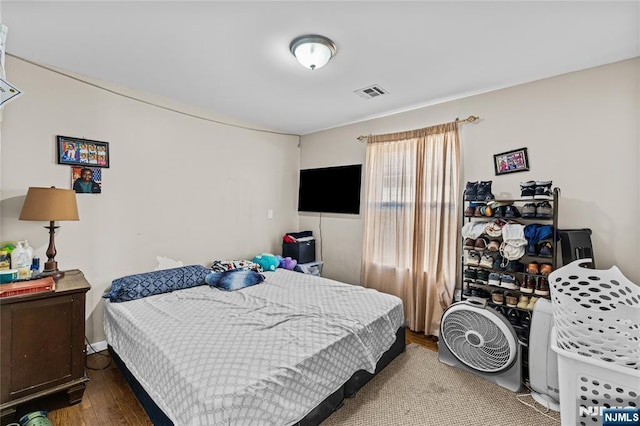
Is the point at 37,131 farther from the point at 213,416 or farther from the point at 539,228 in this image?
the point at 539,228

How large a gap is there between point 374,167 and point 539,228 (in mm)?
1825

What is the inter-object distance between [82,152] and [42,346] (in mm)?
1587

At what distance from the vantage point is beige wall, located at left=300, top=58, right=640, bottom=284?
2119mm

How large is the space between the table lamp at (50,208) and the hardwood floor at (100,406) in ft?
2.77

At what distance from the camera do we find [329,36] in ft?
6.28

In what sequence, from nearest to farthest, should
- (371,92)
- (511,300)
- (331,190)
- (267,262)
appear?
(511,300)
(371,92)
(267,262)
(331,190)

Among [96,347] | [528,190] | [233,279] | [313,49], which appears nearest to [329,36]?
[313,49]

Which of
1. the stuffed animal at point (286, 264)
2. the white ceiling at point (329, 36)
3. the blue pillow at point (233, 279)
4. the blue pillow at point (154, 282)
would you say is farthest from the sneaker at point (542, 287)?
the blue pillow at point (154, 282)

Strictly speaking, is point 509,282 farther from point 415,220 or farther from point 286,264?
point 286,264

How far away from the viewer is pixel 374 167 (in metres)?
3.56

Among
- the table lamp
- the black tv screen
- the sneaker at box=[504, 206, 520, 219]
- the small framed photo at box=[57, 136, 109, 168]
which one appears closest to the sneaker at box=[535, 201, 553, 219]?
the sneaker at box=[504, 206, 520, 219]

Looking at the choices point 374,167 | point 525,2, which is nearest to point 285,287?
point 374,167

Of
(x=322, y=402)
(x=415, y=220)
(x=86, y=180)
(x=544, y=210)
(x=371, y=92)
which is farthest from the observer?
(x=415, y=220)

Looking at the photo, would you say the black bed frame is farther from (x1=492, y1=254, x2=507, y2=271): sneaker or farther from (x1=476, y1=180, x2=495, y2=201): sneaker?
(x1=476, y1=180, x2=495, y2=201): sneaker
